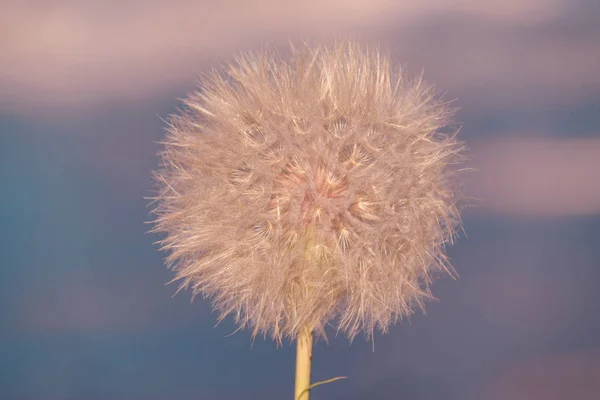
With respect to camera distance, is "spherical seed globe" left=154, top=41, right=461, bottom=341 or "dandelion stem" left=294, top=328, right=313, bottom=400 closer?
"spherical seed globe" left=154, top=41, right=461, bottom=341

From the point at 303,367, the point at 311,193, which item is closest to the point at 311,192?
the point at 311,193

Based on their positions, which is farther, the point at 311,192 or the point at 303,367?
the point at 303,367

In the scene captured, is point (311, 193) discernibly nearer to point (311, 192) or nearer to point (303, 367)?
point (311, 192)

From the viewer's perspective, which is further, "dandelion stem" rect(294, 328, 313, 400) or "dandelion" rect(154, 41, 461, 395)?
"dandelion stem" rect(294, 328, 313, 400)

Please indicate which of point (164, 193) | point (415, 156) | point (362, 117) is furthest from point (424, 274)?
point (164, 193)

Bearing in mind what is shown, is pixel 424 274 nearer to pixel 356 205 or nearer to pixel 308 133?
pixel 356 205

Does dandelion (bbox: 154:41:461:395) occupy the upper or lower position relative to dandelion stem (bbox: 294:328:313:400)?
upper

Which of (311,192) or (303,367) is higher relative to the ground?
(311,192)
